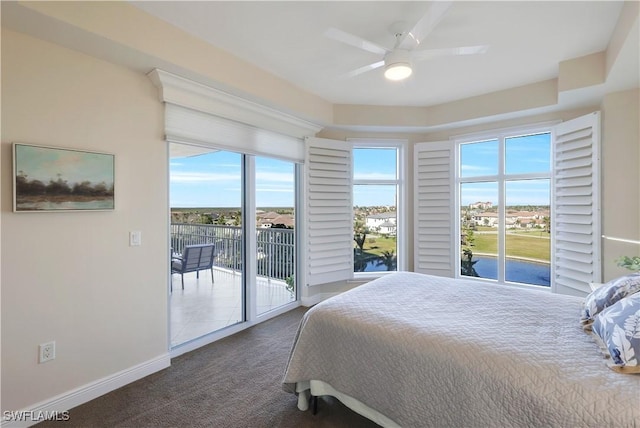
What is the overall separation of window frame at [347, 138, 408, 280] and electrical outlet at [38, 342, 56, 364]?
3215mm

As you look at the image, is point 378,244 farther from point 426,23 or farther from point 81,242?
point 81,242

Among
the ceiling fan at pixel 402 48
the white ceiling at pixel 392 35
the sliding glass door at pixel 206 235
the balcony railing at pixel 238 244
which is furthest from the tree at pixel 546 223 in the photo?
the sliding glass door at pixel 206 235

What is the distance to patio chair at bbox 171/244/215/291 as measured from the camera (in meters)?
2.96

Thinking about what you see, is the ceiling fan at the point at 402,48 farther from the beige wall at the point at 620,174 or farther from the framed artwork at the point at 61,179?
the framed artwork at the point at 61,179

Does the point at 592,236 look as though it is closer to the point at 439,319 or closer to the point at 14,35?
the point at 439,319

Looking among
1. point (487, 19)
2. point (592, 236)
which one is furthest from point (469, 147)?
point (487, 19)

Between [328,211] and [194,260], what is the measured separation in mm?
1735

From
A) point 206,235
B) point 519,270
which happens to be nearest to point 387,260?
point 519,270

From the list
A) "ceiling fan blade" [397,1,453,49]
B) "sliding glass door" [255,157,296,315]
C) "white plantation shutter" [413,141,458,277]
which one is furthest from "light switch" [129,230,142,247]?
"white plantation shutter" [413,141,458,277]

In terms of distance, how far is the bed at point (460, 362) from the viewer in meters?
1.15

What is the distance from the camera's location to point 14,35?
1806 mm

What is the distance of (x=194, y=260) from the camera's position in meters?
3.16

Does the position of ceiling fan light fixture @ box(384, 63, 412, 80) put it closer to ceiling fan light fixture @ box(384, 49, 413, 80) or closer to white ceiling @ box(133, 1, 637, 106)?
ceiling fan light fixture @ box(384, 49, 413, 80)

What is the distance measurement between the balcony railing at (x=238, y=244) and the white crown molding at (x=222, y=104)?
1.10 m
